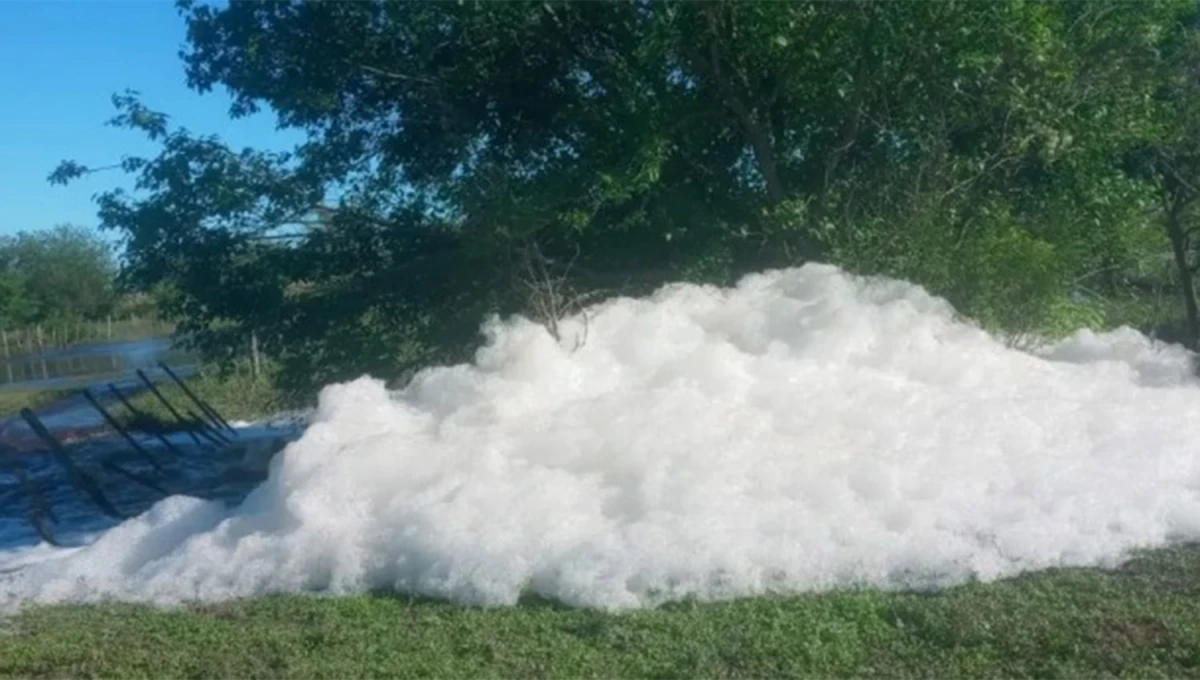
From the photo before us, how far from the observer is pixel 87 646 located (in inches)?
286

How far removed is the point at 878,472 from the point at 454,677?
3215 mm

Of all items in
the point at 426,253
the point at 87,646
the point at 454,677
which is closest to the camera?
the point at 454,677

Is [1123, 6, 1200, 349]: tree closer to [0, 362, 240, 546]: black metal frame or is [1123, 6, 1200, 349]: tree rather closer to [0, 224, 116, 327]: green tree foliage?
[0, 362, 240, 546]: black metal frame

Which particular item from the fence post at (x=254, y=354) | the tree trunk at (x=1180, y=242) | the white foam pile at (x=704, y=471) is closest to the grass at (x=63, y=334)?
the fence post at (x=254, y=354)

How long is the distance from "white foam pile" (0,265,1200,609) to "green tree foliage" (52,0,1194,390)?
131 cm

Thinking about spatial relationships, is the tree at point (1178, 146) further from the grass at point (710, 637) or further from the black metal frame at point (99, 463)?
the black metal frame at point (99, 463)

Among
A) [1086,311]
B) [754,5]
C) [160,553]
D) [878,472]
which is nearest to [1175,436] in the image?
[878,472]

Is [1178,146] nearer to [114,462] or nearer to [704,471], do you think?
[704,471]

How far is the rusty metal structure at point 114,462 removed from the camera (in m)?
12.8

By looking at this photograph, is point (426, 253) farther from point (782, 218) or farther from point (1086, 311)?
point (1086, 311)

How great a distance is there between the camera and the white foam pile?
795 centimetres

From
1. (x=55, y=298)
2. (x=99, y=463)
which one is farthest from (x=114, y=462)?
(x=55, y=298)

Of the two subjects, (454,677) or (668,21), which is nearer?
(454,677)

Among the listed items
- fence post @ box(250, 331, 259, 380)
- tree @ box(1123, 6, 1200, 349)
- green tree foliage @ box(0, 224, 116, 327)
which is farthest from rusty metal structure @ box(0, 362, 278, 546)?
green tree foliage @ box(0, 224, 116, 327)
